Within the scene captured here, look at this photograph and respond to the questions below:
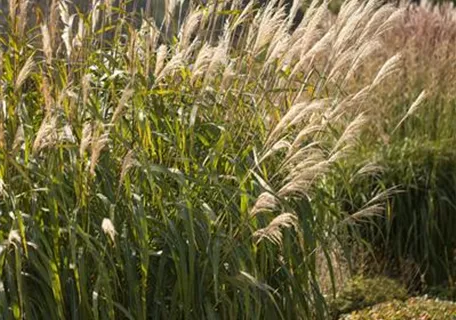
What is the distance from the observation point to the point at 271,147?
14.1ft

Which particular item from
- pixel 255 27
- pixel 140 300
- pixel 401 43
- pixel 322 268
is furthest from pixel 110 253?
pixel 401 43

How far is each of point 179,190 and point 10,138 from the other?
64 cm

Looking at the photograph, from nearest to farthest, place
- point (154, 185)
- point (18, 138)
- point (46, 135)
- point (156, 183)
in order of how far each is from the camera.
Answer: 1. point (18, 138)
2. point (46, 135)
3. point (154, 185)
4. point (156, 183)

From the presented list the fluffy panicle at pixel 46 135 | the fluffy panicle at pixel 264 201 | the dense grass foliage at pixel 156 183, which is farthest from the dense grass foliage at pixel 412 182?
the fluffy panicle at pixel 46 135

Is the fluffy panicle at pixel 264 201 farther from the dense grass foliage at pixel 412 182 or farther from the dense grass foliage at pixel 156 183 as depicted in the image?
the dense grass foliage at pixel 412 182

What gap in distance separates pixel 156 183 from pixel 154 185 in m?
0.12

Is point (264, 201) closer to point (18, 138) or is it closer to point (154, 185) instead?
point (154, 185)

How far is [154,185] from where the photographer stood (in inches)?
158

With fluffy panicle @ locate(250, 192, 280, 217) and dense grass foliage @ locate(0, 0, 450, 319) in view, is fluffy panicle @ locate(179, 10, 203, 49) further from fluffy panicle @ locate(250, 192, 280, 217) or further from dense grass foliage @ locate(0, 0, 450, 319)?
fluffy panicle @ locate(250, 192, 280, 217)

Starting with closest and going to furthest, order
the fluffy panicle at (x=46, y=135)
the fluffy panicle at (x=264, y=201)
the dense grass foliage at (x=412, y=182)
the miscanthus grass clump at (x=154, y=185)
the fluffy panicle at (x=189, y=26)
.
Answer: the fluffy panicle at (x=46, y=135)
the fluffy panicle at (x=264, y=201)
the miscanthus grass clump at (x=154, y=185)
the fluffy panicle at (x=189, y=26)
the dense grass foliage at (x=412, y=182)

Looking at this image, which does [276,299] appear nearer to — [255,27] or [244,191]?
[244,191]

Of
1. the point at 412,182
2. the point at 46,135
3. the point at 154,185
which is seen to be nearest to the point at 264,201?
the point at 154,185

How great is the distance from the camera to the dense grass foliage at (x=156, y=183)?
3.86 metres

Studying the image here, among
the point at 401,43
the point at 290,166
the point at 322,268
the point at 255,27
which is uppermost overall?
the point at 255,27
